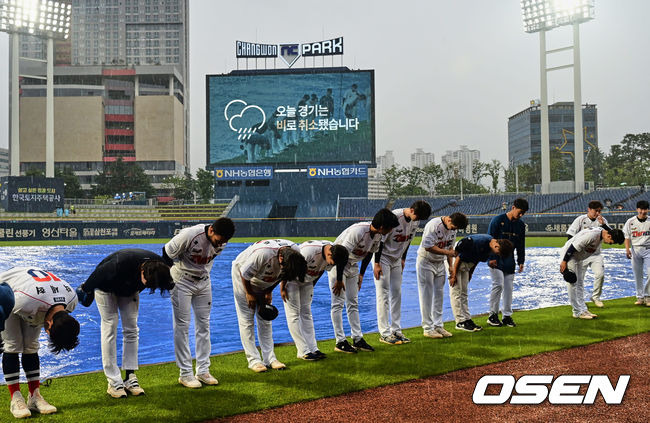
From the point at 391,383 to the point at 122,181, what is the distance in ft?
328

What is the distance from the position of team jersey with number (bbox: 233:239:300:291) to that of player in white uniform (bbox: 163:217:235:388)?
15.4 inches

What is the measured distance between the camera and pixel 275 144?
168 feet

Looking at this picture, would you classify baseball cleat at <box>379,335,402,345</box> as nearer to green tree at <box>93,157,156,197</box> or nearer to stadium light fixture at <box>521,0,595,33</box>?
stadium light fixture at <box>521,0,595,33</box>

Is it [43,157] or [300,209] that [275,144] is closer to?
[300,209]

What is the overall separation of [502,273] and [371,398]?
14.2 feet

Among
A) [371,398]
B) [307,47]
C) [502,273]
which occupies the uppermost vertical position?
[307,47]

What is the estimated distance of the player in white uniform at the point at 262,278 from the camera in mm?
5750

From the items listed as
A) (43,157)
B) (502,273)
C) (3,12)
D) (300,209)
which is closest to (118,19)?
(43,157)

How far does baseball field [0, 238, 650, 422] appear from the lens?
16.5ft

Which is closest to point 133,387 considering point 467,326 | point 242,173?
point 467,326

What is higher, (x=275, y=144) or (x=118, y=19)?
(x=118, y=19)

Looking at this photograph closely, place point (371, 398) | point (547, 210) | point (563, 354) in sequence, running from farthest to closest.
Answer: point (547, 210)
point (563, 354)
point (371, 398)

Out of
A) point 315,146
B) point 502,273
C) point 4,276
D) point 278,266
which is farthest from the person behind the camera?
point 315,146

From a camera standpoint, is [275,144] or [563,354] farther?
[275,144]
